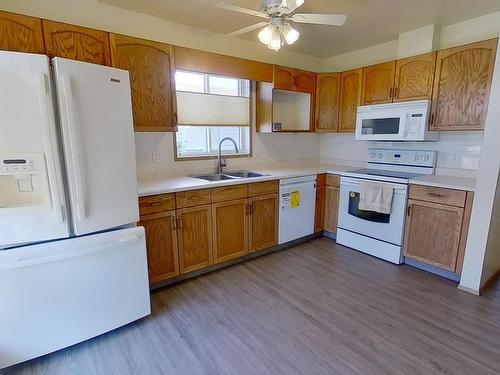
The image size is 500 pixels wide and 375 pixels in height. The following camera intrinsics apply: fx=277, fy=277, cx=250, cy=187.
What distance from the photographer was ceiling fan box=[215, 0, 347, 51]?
5.94 ft

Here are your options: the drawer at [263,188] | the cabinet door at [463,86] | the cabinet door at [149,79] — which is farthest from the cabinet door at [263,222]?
the cabinet door at [463,86]

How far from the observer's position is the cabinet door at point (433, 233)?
254 cm

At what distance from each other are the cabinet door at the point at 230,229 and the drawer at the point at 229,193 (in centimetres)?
4

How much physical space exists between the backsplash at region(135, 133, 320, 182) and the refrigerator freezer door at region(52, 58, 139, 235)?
36.6 inches

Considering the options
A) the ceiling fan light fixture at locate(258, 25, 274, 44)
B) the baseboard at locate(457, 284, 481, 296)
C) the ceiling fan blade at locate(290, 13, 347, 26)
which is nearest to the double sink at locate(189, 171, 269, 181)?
the ceiling fan light fixture at locate(258, 25, 274, 44)

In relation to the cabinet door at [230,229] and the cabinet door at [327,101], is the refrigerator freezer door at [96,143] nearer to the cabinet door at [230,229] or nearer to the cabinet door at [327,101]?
the cabinet door at [230,229]

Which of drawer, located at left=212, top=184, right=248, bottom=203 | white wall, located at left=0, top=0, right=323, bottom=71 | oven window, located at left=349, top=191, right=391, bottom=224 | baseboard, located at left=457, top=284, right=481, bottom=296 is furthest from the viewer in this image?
oven window, located at left=349, top=191, right=391, bottom=224

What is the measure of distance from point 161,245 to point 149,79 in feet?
4.70

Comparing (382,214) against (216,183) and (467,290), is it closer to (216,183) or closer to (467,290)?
(467,290)

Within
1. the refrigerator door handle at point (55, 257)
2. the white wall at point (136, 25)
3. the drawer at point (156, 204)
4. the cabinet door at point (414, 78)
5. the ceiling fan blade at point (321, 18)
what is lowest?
the refrigerator door handle at point (55, 257)

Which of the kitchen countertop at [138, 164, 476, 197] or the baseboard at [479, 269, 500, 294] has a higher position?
the kitchen countertop at [138, 164, 476, 197]

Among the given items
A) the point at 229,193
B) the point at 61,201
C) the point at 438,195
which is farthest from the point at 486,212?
the point at 61,201

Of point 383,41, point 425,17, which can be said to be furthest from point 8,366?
point 383,41

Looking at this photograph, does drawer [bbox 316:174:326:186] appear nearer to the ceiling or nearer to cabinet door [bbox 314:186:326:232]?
cabinet door [bbox 314:186:326:232]
